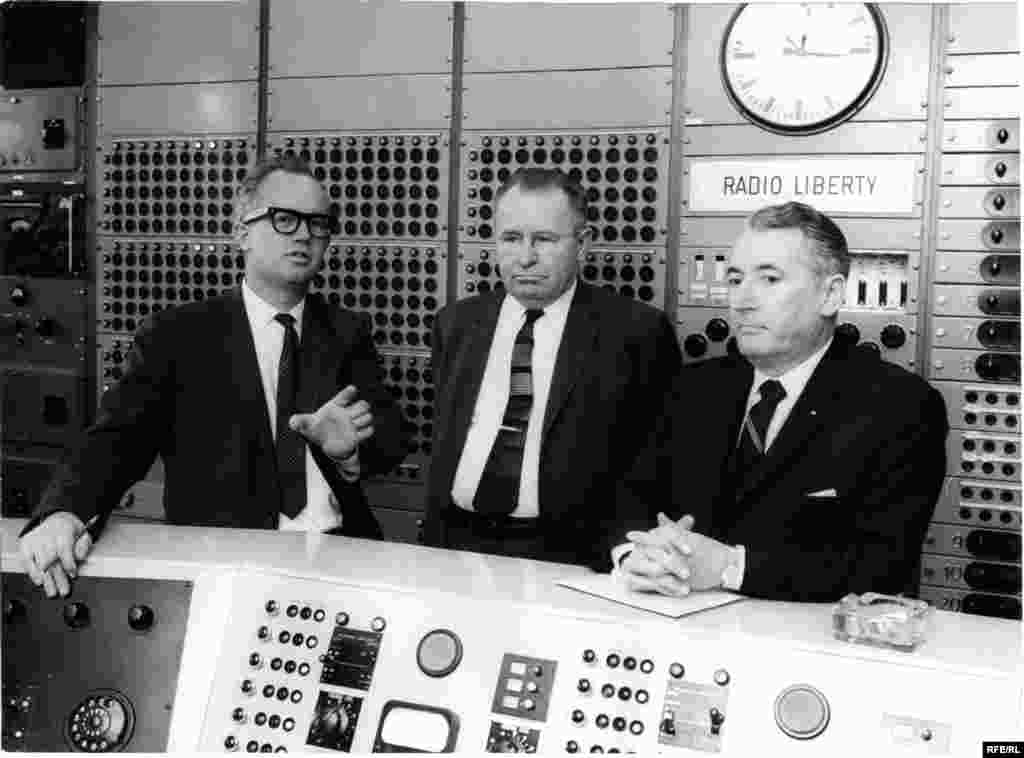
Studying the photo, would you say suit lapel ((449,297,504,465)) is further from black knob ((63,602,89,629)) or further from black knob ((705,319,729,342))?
black knob ((63,602,89,629))

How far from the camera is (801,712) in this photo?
1.32 metres

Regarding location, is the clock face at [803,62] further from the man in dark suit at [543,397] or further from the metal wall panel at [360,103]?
the metal wall panel at [360,103]

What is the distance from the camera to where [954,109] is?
2926 millimetres

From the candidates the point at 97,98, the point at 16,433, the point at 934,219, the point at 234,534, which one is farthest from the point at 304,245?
the point at 16,433

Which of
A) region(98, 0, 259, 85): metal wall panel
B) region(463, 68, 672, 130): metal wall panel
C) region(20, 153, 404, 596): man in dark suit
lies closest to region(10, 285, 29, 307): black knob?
region(98, 0, 259, 85): metal wall panel

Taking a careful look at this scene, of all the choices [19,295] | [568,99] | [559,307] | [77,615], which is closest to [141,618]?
[77,615]

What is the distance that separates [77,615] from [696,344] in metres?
2.03

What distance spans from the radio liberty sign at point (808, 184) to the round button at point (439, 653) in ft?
6.60

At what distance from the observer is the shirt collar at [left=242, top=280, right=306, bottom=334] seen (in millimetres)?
2398

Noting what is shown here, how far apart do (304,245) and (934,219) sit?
1.77 meters

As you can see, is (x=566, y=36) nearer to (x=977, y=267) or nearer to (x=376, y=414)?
(x=977, y=267)

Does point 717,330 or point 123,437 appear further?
point 717,330

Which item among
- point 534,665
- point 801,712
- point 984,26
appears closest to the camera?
point 801,712

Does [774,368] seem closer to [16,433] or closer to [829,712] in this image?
[829,712]
